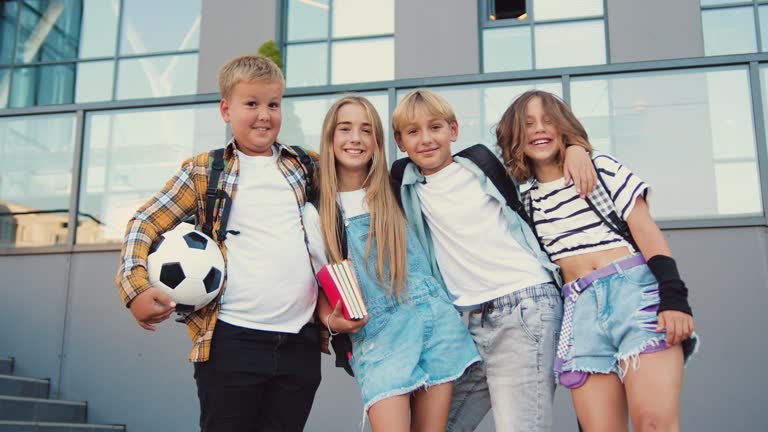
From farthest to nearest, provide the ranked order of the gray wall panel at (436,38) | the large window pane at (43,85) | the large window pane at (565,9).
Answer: the large window pane at (43,85)
the large window pane at (565,9)
the gray wall panel at (436,38)

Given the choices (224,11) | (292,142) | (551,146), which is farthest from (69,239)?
(551,146)

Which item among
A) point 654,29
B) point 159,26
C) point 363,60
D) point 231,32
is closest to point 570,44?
point 654,29

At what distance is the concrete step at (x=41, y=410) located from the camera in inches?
261

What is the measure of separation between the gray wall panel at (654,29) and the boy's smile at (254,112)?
7.23 m

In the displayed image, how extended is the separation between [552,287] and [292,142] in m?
5.10

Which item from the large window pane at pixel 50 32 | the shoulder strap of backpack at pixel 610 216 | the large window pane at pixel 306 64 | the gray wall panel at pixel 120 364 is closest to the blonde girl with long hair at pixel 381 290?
the shoulder strap of backpack at pixel 610 216

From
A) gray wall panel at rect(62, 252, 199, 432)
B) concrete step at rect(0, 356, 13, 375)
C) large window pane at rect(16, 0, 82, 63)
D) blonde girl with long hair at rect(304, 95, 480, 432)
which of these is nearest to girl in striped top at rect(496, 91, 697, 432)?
blonde girl with long hair at rect(304, 95, 480, 432)

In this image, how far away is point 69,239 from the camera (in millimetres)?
8039

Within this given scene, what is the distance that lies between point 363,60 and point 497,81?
3580mm

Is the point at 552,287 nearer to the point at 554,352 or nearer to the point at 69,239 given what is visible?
the point at 554,352

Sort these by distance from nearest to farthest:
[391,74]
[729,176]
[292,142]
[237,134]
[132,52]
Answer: [237,134]
[729,176]
[292,142]
[391,74]
[132,52]

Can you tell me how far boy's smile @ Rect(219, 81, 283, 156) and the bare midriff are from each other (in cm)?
132

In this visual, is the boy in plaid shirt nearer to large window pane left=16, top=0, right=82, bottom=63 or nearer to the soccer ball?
the soccer ball

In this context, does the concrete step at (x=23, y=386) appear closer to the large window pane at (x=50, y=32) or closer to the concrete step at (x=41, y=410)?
the concrete step at (x=41, y=410)
